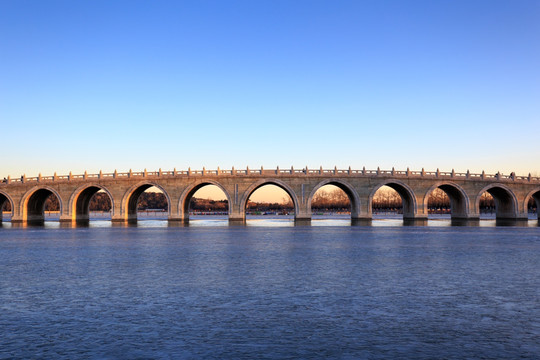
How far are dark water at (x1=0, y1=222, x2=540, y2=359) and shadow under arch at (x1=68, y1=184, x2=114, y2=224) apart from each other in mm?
44984

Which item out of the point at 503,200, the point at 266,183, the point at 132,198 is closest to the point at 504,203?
the point at 503,200

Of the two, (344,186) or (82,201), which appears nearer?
(344,186)

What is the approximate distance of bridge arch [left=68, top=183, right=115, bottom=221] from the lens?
5882cm

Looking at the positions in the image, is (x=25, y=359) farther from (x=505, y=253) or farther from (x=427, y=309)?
(x=505, y=253)

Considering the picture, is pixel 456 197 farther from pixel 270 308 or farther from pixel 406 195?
pixel 270 308

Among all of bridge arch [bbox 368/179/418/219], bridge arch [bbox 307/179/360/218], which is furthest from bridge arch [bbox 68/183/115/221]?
bridge arch [bbox 368/179/418/219]

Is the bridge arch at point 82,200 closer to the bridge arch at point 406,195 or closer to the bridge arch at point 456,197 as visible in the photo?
the bridge arch at point 406,195

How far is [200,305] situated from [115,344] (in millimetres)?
2585

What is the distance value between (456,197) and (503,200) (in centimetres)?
726

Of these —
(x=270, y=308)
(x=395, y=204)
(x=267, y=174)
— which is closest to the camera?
(x=270, y=308)

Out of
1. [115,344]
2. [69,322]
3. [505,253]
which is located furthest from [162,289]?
[505,253]

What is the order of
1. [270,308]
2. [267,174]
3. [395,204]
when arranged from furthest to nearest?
[395,204], [267,174], [270,308]

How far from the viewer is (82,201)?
62.2 m

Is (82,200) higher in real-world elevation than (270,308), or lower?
higher
